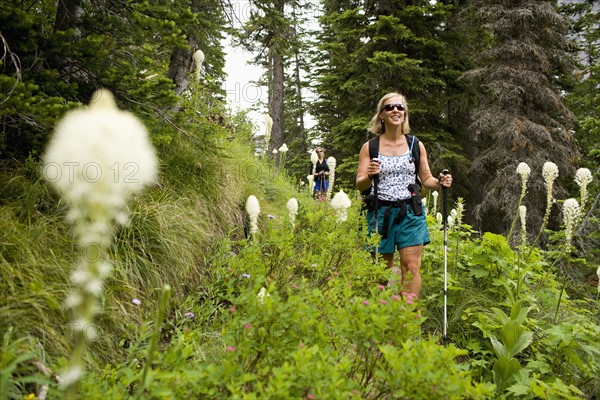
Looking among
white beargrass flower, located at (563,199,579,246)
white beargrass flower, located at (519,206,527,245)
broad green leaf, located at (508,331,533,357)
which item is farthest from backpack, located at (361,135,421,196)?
broad green leaf, located at (508,331,533,357)

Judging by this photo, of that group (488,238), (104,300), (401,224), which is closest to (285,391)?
(104,300)

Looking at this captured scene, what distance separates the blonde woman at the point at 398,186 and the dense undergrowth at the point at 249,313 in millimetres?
391

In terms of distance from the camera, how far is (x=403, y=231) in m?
3.63

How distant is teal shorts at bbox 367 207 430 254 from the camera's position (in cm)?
358

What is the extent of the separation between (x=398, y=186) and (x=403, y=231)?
0.45 meters

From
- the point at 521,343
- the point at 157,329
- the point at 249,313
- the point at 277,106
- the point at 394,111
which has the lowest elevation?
the point at 521,343

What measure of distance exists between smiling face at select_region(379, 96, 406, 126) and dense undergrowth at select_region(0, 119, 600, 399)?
A: 126cm

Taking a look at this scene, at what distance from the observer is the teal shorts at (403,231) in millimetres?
3580

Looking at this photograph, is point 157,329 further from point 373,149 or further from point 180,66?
point 180,66

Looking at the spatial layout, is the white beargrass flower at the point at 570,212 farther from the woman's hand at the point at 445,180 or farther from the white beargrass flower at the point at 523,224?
the woman's hand at the point at 445,180

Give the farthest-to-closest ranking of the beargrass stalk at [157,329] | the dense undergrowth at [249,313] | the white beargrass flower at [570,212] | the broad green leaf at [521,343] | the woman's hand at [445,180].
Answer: the white beargrass flower at [570,212], the woman's hand at [445,180], the broad green leaf at [521,343], the dense undergrowth at [249,313], the beargrass stalk at [157,329]

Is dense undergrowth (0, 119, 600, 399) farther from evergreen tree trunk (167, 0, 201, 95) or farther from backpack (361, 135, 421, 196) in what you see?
evergreen tree trunk (167, 0, 201, 95)

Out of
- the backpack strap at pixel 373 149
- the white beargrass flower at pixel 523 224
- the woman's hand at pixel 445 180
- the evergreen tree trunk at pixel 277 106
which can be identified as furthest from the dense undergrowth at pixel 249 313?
the evergreen tree trunk at pixel 277 106

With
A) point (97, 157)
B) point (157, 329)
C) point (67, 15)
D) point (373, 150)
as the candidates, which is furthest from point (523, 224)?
point (67, 15)
